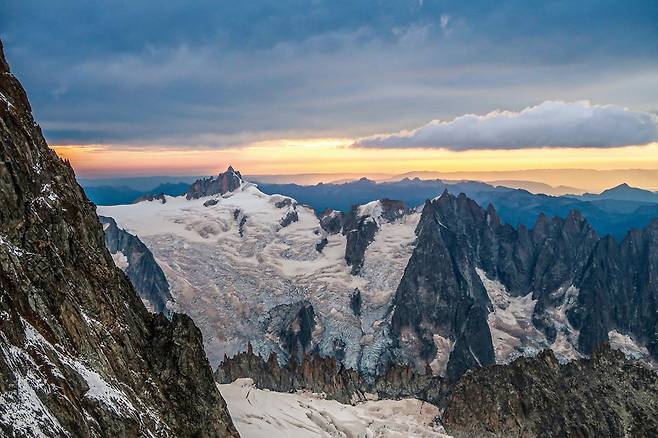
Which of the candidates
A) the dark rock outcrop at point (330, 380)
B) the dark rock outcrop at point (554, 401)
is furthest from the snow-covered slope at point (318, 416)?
the dark rock outcrop at point (330, 380)

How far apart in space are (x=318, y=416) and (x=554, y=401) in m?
42.3

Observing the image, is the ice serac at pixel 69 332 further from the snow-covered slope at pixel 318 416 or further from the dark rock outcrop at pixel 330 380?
the dark rock outcrop at pixel 330 380

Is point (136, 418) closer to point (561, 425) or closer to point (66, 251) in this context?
point (66, 251)

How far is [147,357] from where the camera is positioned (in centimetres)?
4716

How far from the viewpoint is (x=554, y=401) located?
103 metres

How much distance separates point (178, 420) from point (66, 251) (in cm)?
1485

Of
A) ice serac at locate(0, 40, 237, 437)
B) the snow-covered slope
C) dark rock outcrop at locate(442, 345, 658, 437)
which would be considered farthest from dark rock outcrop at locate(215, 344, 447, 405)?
ice serac at locate(0, 40, 237, 437)

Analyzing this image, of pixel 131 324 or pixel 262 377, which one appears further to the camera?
pixel 262 377

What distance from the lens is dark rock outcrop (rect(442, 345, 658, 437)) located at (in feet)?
324

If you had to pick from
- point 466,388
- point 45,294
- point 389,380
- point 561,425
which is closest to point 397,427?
point 466,388

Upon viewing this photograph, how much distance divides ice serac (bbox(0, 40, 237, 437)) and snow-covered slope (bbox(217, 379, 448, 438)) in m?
23.8

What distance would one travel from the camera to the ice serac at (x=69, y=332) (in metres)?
32.5

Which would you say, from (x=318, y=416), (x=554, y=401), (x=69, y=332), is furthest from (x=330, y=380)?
(x=69, y=332)

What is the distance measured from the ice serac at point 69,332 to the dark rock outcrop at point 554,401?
2360 inches
